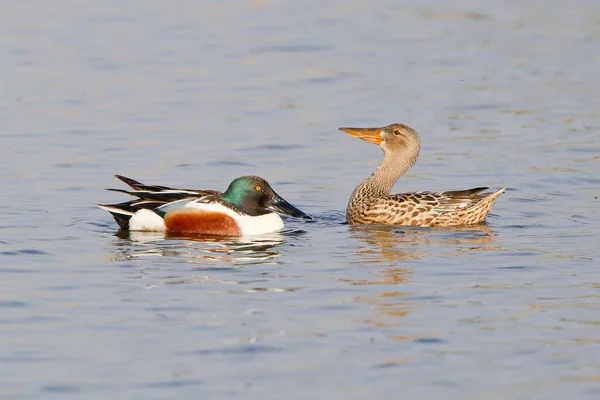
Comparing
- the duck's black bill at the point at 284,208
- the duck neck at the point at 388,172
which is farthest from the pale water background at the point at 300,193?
the duck neck at the point at 388,172

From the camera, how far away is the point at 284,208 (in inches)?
499

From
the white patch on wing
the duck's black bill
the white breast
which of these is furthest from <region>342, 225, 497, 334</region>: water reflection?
the white patch on wing

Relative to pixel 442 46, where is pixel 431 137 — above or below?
below

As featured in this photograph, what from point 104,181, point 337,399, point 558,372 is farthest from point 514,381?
point 104,181

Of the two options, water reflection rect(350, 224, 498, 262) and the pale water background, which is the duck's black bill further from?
water reflection rect(350, 224, 498, 262)

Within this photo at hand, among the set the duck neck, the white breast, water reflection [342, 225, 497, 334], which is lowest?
water reflection [342, 225, 497, 334]

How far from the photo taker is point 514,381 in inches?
307

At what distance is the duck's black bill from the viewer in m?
12.6

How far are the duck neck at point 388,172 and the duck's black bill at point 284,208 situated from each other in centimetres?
104

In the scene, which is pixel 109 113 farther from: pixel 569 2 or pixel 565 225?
pixel 569 2

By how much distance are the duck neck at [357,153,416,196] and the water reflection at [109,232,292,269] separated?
1.36m

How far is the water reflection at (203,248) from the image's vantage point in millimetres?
11133

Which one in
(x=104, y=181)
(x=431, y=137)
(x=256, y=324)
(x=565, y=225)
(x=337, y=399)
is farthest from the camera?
(x=431, y=137)

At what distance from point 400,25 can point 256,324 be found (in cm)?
1413
